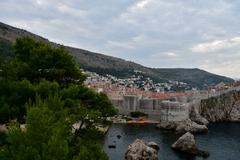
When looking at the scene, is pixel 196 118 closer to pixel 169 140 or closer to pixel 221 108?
pixel 221 108

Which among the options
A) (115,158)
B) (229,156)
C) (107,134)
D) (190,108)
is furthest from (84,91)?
(190,108)

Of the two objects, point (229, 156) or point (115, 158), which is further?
point (229, 156)

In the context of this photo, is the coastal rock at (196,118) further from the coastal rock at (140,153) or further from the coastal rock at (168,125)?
the coastal rock at (140,153)

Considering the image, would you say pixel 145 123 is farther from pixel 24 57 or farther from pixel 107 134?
pixel 24 57

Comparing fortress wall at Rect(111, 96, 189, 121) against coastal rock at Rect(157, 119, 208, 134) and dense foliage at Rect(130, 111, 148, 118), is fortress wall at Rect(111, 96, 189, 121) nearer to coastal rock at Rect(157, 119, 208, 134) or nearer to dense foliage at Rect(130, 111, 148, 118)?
dense foliage at Rect(130, 111, 148, 118)

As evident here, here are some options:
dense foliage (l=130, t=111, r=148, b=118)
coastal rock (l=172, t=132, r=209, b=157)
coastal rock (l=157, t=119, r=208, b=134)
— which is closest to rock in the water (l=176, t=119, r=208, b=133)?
coastal rock (l=157, t=119, r=208, b=134)

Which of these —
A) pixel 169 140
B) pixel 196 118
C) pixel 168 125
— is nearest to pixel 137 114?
pixel 196 118

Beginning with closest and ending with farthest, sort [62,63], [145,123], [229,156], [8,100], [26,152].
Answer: [26,152] < [8,100] < [62,63] < [229,156] < [145,123]

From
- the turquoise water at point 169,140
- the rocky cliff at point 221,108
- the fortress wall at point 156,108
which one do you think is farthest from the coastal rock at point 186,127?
the rocky cliff at point 221,108
